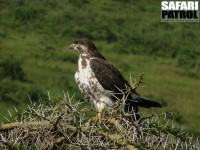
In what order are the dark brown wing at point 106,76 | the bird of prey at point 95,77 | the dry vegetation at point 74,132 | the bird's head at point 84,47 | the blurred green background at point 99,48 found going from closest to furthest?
the dry vegetation at point 74,132, the bird of prey at point 95,77, the dark brown wing at point 106,76, the bird's head at point 84,47, the blurred green background at point 99,48

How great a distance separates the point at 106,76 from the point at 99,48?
102 ft

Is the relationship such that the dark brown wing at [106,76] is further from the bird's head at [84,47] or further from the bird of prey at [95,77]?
the bird's head at [84,47]

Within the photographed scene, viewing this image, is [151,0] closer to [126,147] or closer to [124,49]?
[124,49]

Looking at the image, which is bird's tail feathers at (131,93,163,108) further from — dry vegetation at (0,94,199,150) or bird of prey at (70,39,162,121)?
dry vegetation at (0,94,199,150)

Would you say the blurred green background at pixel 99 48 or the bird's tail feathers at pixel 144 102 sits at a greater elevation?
the bird's tail feathers at pixel 144 102

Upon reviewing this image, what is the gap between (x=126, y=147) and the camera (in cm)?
274

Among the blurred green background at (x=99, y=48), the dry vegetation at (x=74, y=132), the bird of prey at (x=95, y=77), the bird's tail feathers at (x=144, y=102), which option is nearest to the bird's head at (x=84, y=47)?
the bird of prey at (x=95, y=77)

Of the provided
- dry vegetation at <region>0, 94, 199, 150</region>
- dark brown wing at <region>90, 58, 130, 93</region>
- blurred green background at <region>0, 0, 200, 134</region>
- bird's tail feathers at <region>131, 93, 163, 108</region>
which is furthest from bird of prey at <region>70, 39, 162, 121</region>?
blurred green background at <region>0, 0, 200, 134</region>

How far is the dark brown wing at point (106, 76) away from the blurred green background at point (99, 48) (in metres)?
10.8

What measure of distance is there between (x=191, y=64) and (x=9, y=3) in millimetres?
11792

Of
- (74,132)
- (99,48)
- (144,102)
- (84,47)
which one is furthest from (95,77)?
(99,48)

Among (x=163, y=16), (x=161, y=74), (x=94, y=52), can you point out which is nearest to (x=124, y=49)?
(x=161, y=74)

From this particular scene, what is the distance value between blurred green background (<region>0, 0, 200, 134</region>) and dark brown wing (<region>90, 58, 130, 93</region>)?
1081 cm

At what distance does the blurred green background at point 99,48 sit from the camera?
24719mm
